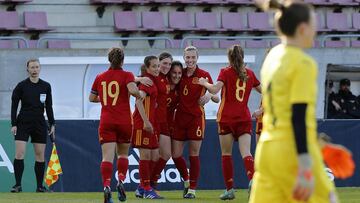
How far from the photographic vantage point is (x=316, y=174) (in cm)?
584

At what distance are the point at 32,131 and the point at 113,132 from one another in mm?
3626

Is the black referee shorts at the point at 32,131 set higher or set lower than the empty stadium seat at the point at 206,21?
lower

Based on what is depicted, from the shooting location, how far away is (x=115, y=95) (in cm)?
1223

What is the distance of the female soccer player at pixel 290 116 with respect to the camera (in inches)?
226

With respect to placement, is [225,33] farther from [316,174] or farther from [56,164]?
[316,174]

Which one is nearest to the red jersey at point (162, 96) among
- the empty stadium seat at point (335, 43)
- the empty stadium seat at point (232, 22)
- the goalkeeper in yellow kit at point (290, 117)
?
the goalkeeper in yellow kit at point (290, 117)

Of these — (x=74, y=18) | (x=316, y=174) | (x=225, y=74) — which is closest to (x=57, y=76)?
(x=74, y=18)

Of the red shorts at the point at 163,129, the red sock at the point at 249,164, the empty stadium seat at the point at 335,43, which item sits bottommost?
the red sock at the point at 249,164

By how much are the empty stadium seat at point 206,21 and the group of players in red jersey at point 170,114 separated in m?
10.3

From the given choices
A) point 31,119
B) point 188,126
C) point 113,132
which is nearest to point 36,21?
point 31,119

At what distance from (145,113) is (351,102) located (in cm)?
947

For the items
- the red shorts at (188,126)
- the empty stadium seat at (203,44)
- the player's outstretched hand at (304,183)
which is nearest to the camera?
the player's outstretched hand at (304,183)

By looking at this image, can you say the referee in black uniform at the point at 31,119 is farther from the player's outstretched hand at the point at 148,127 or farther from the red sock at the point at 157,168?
the player's outstretched hand at the point at 148,127

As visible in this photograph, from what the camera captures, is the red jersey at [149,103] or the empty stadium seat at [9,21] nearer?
the red jersey at [149,103]
